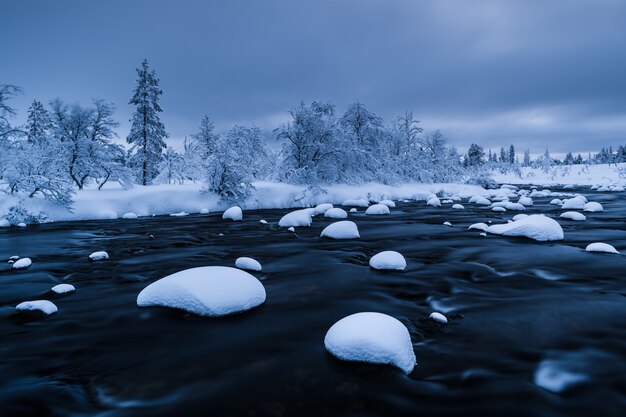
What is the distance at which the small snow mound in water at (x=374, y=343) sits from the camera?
2.65 meters

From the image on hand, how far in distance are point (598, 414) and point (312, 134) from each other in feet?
68.3

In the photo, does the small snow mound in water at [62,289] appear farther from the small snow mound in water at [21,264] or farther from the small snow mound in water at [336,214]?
the small snow mound in water at [336,214]

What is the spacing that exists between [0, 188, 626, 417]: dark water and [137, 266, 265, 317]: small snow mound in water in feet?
0.41

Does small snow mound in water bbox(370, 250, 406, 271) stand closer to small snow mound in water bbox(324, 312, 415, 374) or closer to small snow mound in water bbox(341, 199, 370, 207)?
small snow mound in water bbox(324, 312, 415, 374)

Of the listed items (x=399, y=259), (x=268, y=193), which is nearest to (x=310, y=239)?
(x=399, y=259)

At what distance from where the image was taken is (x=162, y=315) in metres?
3.78

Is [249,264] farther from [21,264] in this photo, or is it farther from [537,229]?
[537,229]

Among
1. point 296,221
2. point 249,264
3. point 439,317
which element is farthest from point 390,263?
point 296,221

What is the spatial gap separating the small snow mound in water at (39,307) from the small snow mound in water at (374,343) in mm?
3316

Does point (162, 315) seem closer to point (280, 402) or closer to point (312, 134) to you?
point (280, 402)

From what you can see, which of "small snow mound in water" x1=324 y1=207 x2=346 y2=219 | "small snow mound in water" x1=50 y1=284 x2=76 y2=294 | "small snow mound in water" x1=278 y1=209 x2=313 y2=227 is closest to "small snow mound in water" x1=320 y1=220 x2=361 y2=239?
"small snow mound in water" x1=278 y1=209 x2=313 y2=227

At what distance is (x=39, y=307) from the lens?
3.89 metres

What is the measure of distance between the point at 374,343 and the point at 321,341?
26.3 inches

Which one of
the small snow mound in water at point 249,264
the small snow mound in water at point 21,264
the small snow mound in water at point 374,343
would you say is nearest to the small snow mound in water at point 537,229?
the small snow mound in water at point 249,264
